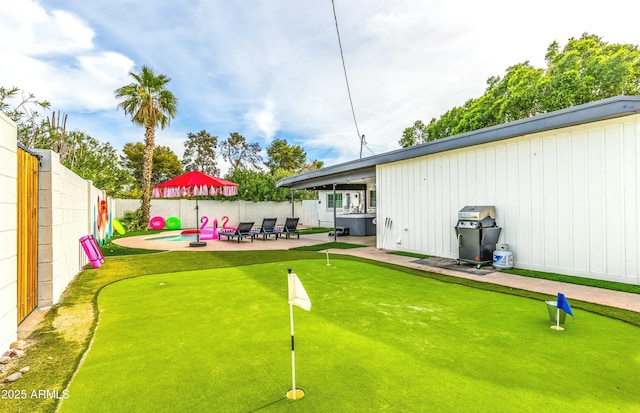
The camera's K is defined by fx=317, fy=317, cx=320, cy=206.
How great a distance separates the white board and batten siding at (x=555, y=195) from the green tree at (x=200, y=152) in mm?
33985

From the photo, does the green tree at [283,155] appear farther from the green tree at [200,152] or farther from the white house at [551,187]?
the white house at [551,187]

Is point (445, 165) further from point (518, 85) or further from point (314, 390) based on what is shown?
point (518, 85)

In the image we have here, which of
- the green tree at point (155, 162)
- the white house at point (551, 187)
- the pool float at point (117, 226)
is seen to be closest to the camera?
the white house at point (551, 187)

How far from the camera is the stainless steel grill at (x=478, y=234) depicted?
732 cm

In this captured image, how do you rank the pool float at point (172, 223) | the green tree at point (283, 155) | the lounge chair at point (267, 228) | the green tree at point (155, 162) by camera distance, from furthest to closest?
the green tree at point (283, 155) < the green tree at point (155, 162) < the pool float at point (172, 223) < the lounge chair at point (267, 228)

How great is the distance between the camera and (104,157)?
1844cm

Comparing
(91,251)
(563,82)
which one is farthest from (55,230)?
(563,82)

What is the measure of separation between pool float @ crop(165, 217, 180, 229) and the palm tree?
8.91 feet

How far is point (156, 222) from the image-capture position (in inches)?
763

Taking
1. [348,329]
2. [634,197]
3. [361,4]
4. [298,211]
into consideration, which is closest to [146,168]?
[298,211]

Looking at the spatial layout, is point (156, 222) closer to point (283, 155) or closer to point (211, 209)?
point (211, 209)

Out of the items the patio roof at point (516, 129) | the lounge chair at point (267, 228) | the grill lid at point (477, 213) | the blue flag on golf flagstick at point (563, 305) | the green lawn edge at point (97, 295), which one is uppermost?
the patio roof at point (516, 129)

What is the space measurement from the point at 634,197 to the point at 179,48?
15144mm

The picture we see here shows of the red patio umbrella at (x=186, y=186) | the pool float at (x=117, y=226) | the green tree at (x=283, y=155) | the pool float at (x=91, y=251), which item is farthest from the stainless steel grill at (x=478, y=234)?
the green tree at (x=283, y=155)
